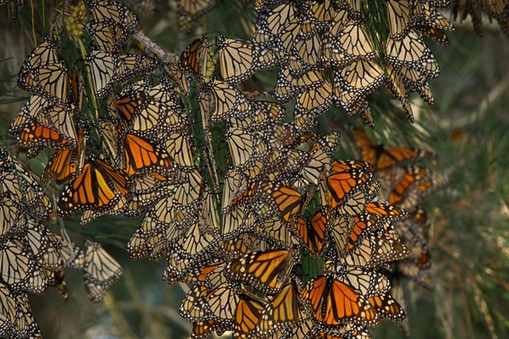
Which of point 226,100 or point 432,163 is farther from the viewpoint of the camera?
point 432,163

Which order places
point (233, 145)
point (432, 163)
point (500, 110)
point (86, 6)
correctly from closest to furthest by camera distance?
point (233, 145) < point (86, 6) < point (432, 163) < point (500, 110)

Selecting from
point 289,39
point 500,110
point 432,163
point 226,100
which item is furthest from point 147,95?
point 500,110

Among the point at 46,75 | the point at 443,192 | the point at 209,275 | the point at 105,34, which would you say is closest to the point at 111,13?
the point at 105,34

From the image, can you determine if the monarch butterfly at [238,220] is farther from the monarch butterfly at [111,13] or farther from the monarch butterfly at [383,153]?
the monarch butterfly at [383,153]

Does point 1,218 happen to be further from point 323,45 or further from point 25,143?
point 323,45

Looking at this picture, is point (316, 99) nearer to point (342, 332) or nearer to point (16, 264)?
point (342, 332)

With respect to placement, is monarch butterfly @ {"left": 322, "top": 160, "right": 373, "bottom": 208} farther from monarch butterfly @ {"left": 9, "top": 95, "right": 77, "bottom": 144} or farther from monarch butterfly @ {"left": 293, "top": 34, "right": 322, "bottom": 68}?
monarch butterfly @ {"left": 9, "top": 95, "right": 77, "bottom": 144}
